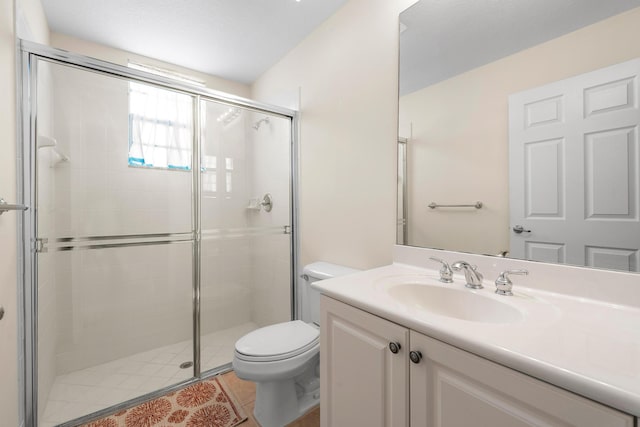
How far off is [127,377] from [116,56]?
7.76 ft

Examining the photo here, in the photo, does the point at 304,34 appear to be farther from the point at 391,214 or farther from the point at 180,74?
the point at 391,214

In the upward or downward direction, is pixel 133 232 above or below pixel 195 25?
below

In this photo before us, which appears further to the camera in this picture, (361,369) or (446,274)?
(446,274)

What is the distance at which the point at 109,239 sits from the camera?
67.3 inches

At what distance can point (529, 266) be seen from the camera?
3.34 ft

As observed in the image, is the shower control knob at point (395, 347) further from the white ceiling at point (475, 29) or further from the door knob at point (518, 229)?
the white ceiling at point (475, 29)

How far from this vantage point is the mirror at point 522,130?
862 mm

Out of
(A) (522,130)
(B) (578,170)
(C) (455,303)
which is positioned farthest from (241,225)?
(B) (578,170)

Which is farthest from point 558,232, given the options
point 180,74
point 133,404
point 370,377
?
point 180,74

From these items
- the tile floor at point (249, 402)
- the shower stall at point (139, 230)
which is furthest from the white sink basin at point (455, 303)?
the shower stall at point (139, 230)

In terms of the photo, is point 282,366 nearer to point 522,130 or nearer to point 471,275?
point 471,275

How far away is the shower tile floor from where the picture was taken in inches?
59.8

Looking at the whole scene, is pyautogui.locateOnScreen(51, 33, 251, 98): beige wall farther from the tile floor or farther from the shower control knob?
the shower control knob

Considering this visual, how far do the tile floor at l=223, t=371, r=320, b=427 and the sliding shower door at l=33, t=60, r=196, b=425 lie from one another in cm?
32
